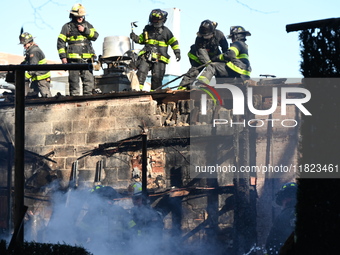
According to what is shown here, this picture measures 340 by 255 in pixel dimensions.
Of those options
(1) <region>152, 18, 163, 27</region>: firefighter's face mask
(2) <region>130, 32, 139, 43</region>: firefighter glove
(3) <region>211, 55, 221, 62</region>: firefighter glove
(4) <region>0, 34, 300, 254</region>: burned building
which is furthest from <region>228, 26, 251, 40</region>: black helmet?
(2) <region>130, 32, 139, 43</region>: firefighter glove

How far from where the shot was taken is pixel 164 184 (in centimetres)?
1373

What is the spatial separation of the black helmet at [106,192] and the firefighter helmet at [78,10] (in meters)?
4.10

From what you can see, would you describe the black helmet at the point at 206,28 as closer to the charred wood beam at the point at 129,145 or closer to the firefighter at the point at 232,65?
the firefighter at the point at 232,65

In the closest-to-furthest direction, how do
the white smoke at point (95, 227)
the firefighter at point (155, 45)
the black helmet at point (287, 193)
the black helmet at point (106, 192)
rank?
the black helmet at point (287, 193)
the white smoke at point (95, 227)
the black helmet at point (106, 192)
the firefighter at point (155, 45)

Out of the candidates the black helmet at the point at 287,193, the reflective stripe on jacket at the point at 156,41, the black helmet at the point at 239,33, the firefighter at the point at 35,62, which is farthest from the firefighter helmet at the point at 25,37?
the black helmet at the point at 287,193

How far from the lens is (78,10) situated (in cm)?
1470

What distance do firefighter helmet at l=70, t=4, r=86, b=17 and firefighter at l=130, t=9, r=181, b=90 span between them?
126cm

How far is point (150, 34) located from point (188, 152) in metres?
3.12

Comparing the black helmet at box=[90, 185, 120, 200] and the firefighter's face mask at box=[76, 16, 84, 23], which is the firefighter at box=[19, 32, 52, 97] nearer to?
the firefighter's face mask at box=[76, 16, 84, 23]

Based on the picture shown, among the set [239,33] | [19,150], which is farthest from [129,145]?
[19,150]

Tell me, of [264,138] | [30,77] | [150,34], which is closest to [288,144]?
[264,138]

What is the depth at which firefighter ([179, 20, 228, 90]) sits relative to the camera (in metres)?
14.3

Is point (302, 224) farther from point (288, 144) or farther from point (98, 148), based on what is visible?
point (288, 144)

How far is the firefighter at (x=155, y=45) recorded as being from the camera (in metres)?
14.7
